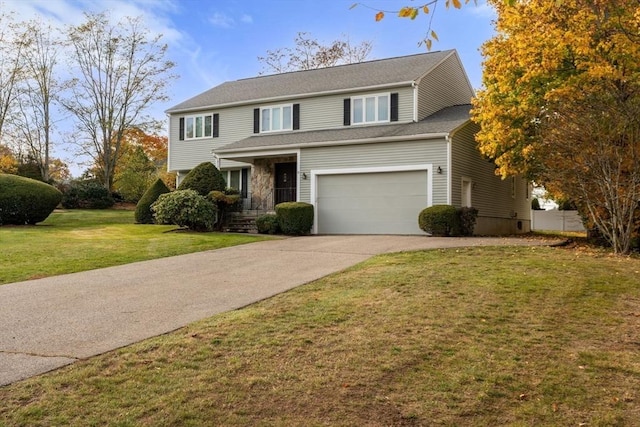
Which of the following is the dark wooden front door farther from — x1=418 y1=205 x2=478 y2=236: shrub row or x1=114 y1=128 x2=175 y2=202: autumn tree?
x1=114 y1=128 x2=175 y2=202: autumn tree

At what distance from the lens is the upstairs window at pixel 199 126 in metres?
24.6

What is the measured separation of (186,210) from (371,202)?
21.6 feet

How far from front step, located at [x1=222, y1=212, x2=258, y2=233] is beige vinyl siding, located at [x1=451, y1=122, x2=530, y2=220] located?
7.76 m

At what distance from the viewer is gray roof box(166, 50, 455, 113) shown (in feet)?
68.4

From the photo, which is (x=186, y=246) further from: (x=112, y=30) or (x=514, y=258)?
(x=112, y=30)

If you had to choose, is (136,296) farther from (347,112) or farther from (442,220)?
(347,112)

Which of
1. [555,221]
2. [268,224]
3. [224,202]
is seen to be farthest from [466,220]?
[555,221]

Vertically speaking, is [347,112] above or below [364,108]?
below

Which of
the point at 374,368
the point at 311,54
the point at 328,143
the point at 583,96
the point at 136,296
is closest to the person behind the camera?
the point at 374,368

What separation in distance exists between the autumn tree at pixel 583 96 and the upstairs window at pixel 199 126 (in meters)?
13.8

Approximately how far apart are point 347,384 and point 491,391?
1.13m

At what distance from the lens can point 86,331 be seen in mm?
5805

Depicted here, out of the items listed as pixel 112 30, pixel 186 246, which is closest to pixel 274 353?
pixel 186 246

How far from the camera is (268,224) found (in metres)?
18.8
